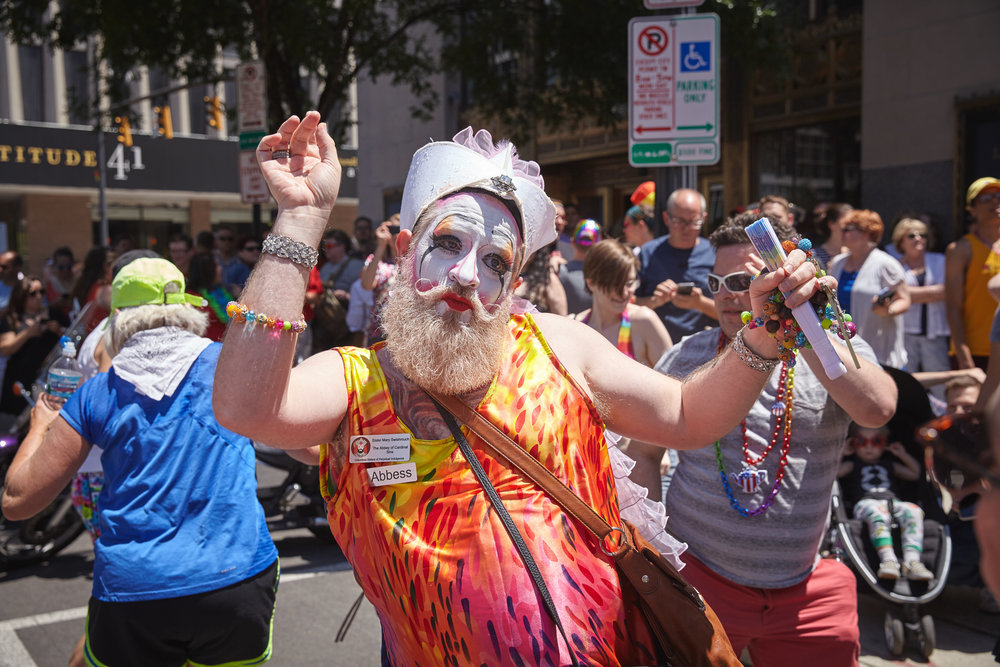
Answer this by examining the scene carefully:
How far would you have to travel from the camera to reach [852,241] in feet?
20.4

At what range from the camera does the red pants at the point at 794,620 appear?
2668 millimetres

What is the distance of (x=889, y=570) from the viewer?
4.07 meters

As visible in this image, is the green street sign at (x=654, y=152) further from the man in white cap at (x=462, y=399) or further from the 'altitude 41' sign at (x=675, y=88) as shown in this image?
the man in white cap at (x=462, y=399)

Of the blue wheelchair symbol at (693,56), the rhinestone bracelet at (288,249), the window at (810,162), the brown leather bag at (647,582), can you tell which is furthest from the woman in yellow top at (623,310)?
the window at (810,162)

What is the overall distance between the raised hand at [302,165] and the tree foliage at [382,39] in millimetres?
8494

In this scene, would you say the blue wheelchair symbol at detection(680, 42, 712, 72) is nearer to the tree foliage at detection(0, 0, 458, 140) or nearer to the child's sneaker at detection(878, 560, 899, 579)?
the child's sneaker at detection(878, 560, 899, 579)

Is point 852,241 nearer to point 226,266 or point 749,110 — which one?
point 749,110

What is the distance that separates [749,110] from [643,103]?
23.0 feet

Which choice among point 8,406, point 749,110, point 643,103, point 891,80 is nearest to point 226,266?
point 8,406

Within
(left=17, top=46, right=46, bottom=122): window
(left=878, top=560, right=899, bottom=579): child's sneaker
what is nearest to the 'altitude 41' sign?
(left=878, top=560, right=899, bottom=579): child's sneaker

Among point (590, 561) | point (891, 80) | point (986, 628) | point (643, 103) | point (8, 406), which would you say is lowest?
→ point (986, 628)

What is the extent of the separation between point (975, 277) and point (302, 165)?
547cm

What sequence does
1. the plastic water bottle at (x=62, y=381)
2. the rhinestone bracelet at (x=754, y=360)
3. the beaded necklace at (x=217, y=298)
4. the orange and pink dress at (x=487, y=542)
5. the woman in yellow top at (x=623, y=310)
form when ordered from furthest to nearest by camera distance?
the beaded necklace at (x=217, y=298) → the woman in yellow top at (x=623, y=310) → the plastic water bottle at (x=62, y=381) → the rhinestone bracelet at (x=754, y=360) → the orange and pink dress at (x=487, y=542)

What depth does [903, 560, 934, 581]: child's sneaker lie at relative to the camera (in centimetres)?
402
